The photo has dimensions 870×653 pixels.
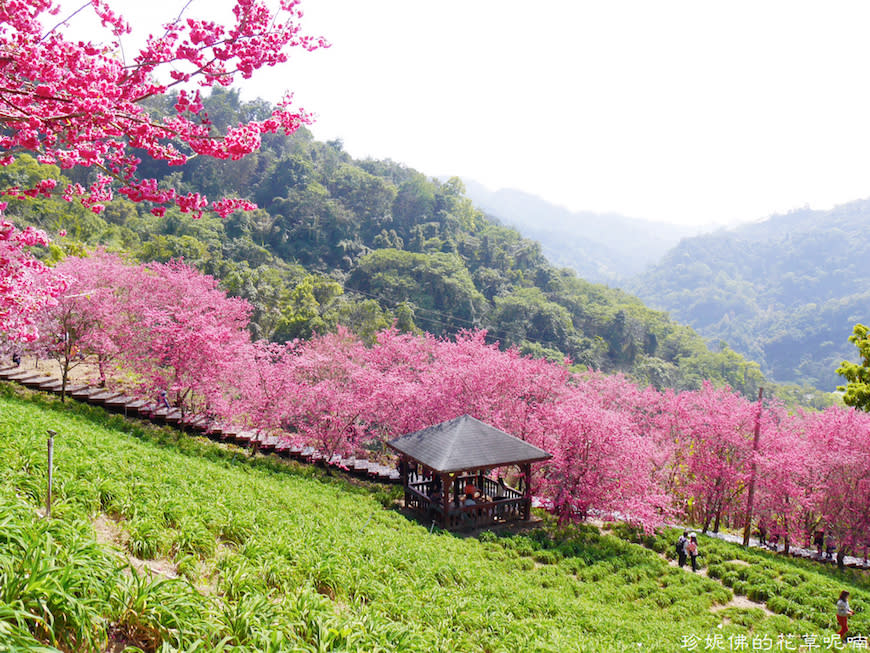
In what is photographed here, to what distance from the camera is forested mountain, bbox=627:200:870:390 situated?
10456cm

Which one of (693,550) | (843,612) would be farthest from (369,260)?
(843,612)

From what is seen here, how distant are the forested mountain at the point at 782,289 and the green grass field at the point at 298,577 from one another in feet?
324

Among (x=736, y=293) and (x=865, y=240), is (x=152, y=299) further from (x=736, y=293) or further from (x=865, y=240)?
(x=865, y=240)

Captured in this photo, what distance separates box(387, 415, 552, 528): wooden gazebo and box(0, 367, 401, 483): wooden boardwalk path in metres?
3.01

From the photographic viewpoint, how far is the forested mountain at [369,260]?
37469 millimetres

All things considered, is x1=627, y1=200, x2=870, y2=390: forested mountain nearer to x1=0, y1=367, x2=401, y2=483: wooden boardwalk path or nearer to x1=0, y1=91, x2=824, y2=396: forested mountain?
x1=0, y1=91, x2=824, y2=396: forested mountain

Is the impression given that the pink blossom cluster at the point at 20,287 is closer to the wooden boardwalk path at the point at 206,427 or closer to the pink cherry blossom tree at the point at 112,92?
the pink cherry blossom tree at the point at 112,92

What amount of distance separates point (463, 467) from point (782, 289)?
168737mm

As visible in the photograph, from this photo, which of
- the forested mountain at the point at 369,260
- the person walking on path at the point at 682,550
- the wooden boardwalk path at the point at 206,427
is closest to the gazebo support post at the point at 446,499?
the wooden boardwalk path at the point at 206,427

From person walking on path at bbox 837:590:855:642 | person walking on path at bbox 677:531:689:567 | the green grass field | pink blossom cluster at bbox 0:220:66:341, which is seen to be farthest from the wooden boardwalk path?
person walking on path at bbox 837:590:855:642

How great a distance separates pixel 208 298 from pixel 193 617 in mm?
21564

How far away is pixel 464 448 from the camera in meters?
13.2

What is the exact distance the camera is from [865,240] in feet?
508

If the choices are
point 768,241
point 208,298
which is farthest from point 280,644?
point 768,241
